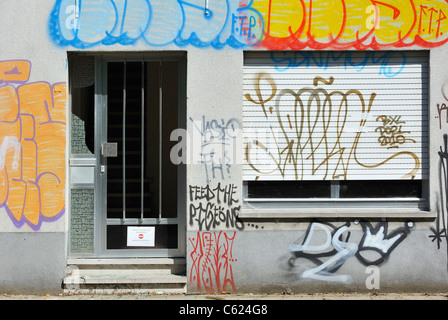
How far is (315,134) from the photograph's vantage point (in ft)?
25.2

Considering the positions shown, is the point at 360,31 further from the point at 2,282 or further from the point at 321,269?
the point at 2,282

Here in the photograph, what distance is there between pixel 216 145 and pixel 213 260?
1.45 metres

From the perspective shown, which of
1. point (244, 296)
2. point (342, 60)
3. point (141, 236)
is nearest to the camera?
point (244, 296)

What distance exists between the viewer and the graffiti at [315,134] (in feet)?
25.1

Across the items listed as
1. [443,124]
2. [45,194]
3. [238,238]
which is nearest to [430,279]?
[443,124]

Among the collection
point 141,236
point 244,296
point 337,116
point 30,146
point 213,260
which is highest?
point 337,116

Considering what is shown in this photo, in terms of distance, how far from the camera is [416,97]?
769 centimetres

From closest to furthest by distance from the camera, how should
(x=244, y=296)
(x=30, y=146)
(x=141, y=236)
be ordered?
(x=244, y=296) < (x=30, y=146) < (x=141, y=236)

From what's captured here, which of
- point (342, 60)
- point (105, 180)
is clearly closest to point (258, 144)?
point (342, 60)

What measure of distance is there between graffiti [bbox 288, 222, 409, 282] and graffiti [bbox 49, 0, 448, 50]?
233cm

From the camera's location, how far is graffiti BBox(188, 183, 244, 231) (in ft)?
24.6

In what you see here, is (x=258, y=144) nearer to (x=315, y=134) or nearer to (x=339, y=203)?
(x=315, y=134)

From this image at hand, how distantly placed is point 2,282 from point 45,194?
1.22 meters

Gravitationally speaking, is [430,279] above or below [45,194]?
below
